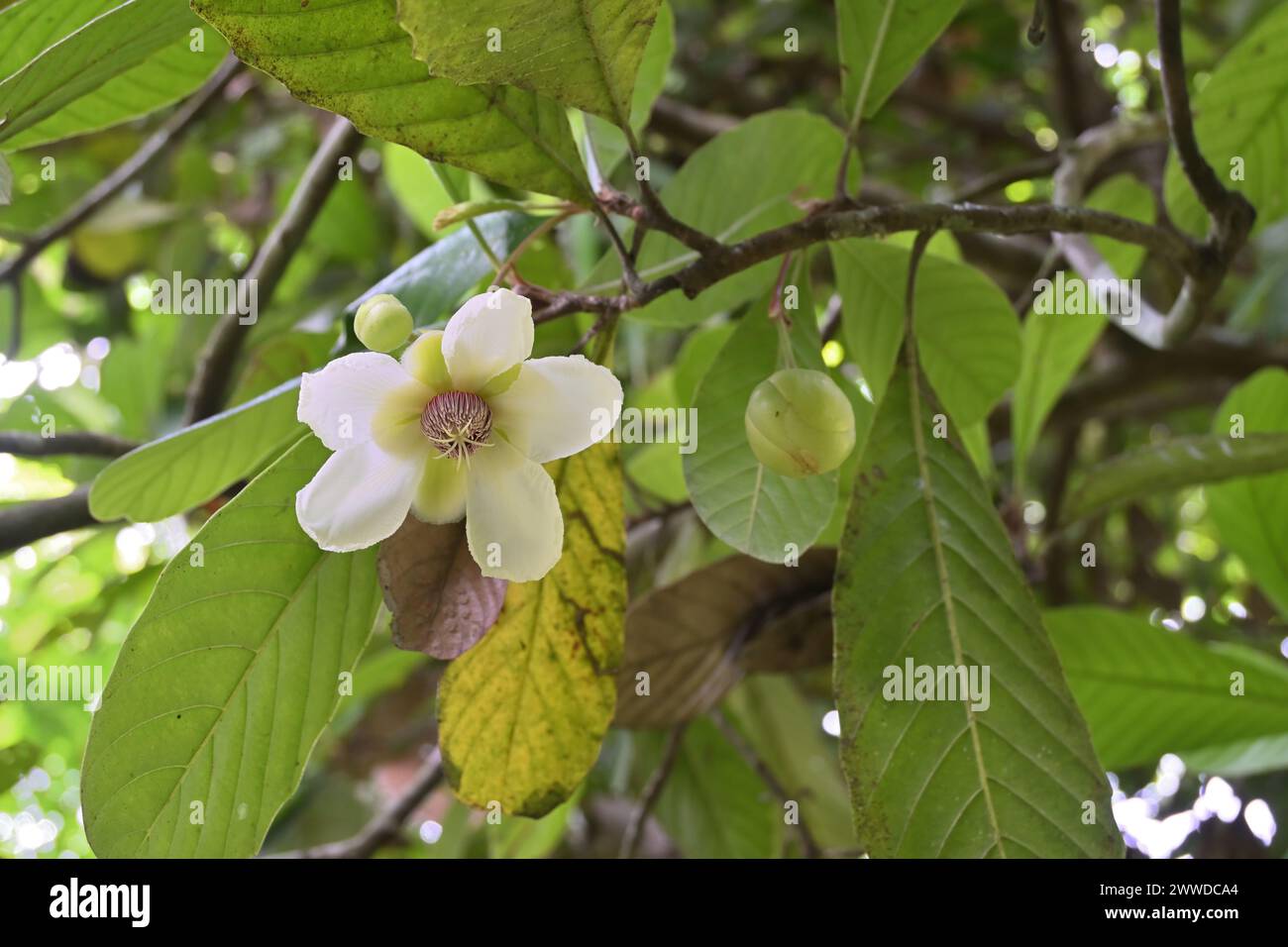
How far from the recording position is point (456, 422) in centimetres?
78

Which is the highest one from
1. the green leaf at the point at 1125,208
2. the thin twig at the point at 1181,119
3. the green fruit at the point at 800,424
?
the green leaf at the point at 1125,208

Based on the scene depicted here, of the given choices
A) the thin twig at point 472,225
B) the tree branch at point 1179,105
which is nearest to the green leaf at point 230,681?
the thin twig at point 472,225

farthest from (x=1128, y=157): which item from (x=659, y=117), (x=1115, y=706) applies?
(x=1115, y=706)

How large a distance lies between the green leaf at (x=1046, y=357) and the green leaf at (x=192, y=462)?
1025mm

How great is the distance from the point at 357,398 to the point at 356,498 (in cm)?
7

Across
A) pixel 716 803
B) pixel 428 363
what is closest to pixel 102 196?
pixel 428 363

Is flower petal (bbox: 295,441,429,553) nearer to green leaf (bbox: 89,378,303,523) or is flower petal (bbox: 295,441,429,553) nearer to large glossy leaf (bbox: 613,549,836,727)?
green leaf (bbox: 89,378,303,523)

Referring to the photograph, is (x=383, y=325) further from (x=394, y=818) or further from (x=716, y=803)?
(x=716, y=803)

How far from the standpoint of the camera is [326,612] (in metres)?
0.85

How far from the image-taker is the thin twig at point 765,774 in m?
1.54

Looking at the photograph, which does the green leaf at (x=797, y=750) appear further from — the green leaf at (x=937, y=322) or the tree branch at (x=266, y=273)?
the tree branch at (x=266, y=273)

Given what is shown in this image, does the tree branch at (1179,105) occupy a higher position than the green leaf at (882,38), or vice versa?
the green leaf at (882,38)
